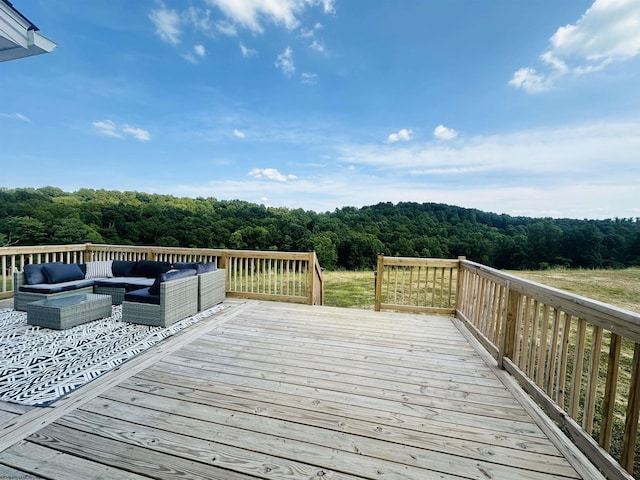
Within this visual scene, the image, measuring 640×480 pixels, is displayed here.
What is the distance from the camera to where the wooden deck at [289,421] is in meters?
1.46

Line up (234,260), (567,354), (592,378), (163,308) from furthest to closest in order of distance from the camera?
(234,260)
(163,308)
(567,354)
(592,378)

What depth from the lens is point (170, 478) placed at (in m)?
1.36

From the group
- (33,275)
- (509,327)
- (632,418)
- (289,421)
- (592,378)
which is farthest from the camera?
(33,275)

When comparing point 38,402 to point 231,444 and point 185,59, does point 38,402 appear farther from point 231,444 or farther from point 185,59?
point 185,59

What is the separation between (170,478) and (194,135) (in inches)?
466

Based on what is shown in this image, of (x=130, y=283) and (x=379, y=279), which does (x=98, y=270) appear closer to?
(x=130, y=283)

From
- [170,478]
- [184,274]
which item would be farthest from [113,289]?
[170,478]

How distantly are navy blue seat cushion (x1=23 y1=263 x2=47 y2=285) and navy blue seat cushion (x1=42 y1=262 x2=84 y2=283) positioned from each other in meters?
0.05

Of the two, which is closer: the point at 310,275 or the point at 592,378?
the point at 592,378

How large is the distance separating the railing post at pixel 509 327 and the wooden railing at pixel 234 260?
114 inches

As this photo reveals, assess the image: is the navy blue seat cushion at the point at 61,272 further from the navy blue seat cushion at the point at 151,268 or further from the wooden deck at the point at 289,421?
the wooden deck at the point at 289,421

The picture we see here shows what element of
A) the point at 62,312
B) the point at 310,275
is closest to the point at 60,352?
the point at 62,312

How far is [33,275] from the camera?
4.17 meters

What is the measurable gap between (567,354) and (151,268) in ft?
18.9
